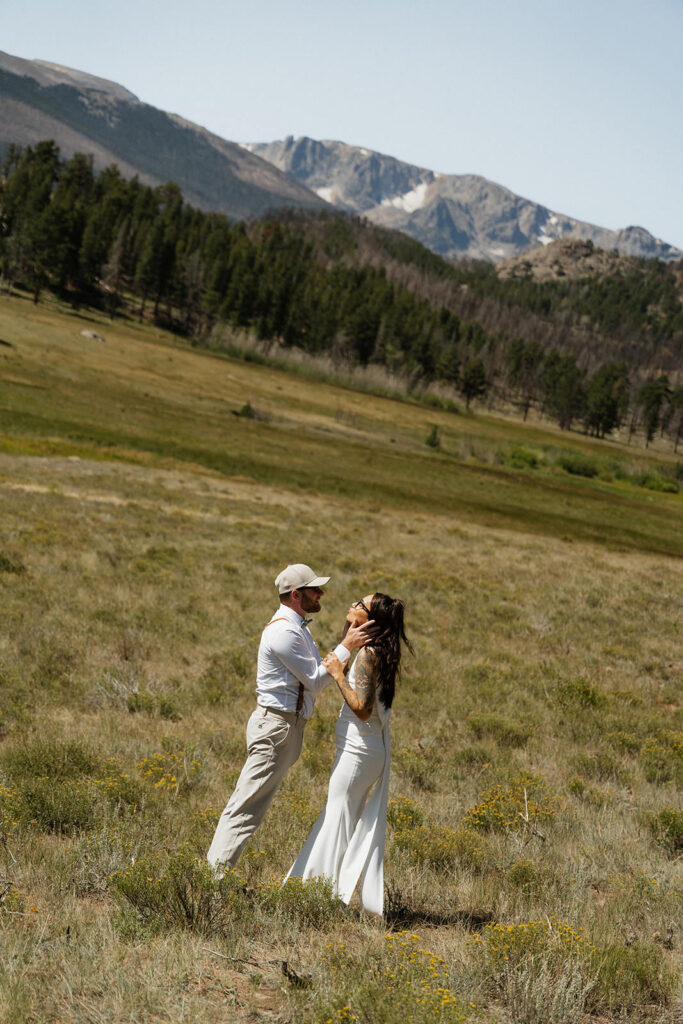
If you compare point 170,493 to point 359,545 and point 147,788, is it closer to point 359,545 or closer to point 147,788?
point 359,545

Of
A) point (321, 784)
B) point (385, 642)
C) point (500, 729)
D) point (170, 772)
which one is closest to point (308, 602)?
point (385, 642)

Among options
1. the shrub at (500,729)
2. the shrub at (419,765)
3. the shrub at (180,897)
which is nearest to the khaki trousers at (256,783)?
the shrub at (180,897)

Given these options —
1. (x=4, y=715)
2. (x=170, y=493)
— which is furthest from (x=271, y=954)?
(x=170, y=493)

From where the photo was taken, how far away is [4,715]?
27.8 feet

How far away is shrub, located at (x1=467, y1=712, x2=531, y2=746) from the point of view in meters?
10.1

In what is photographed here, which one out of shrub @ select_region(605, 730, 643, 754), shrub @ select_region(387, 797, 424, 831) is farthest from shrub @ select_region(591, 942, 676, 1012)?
shrub @ select_region(605, 730, 643, 754)

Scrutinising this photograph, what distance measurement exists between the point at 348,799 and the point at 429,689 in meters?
6.93

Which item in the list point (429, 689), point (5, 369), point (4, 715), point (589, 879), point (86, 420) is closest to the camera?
point (589, 879)

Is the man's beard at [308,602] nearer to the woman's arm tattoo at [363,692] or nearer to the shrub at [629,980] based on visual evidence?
the woman's arm tattoo at [363,692]

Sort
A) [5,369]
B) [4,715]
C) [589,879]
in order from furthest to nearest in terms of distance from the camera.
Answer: [5,369]
[4,715]
[589,879]

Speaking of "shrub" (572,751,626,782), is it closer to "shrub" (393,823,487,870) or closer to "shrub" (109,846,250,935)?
"shrub" (393,823,487,870)

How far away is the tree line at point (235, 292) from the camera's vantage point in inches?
4414

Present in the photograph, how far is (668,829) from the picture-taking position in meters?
7.48

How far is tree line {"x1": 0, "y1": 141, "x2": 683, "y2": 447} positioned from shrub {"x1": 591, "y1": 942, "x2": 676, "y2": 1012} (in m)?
107
